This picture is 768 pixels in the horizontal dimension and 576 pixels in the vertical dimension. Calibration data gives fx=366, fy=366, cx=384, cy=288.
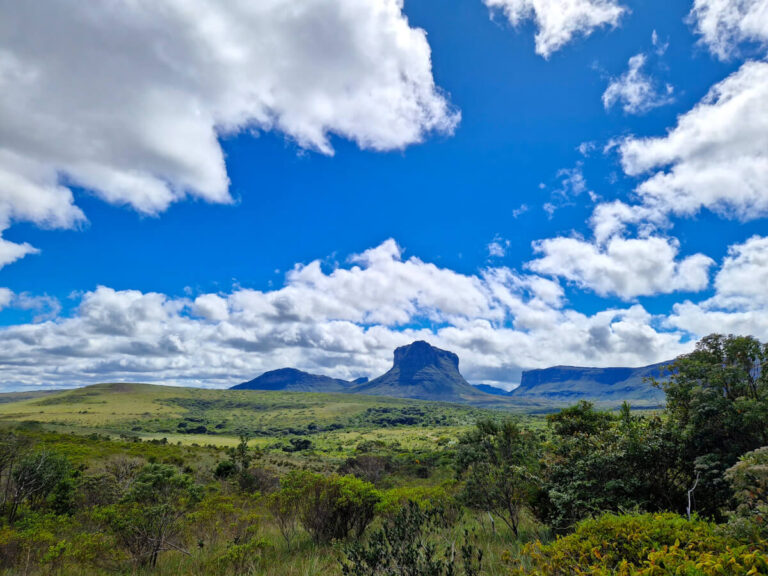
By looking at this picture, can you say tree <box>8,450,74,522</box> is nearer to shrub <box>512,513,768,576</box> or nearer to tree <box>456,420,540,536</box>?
tree <box>456,420,540,536</box>

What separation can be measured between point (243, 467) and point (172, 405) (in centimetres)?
17657

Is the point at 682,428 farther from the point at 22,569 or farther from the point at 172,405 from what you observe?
the point at 172,405

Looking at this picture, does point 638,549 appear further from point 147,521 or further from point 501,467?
point 147,521

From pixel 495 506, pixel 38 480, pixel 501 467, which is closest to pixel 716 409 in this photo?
pixel 501 467

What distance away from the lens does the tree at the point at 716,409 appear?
938 centimetres

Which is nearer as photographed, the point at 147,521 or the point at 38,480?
the point at 147,521

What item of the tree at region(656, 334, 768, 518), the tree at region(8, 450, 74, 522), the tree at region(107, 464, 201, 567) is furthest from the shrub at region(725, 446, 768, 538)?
the tree at region(8, 450, 74, 522)

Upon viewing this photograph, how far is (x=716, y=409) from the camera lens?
33.0ft

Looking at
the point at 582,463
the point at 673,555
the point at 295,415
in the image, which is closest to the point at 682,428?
the point at 582,463

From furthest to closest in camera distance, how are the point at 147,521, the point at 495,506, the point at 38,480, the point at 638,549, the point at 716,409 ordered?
the point at 38,480 → the point at 495,506 → the point at 716,409 → the point at 147,521 → the point at 638,549

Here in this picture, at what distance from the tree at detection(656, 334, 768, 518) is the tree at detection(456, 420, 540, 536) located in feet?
13.4

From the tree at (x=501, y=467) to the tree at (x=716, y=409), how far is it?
408 centimetres

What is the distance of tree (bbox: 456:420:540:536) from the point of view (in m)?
11.2

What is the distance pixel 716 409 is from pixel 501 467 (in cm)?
611
